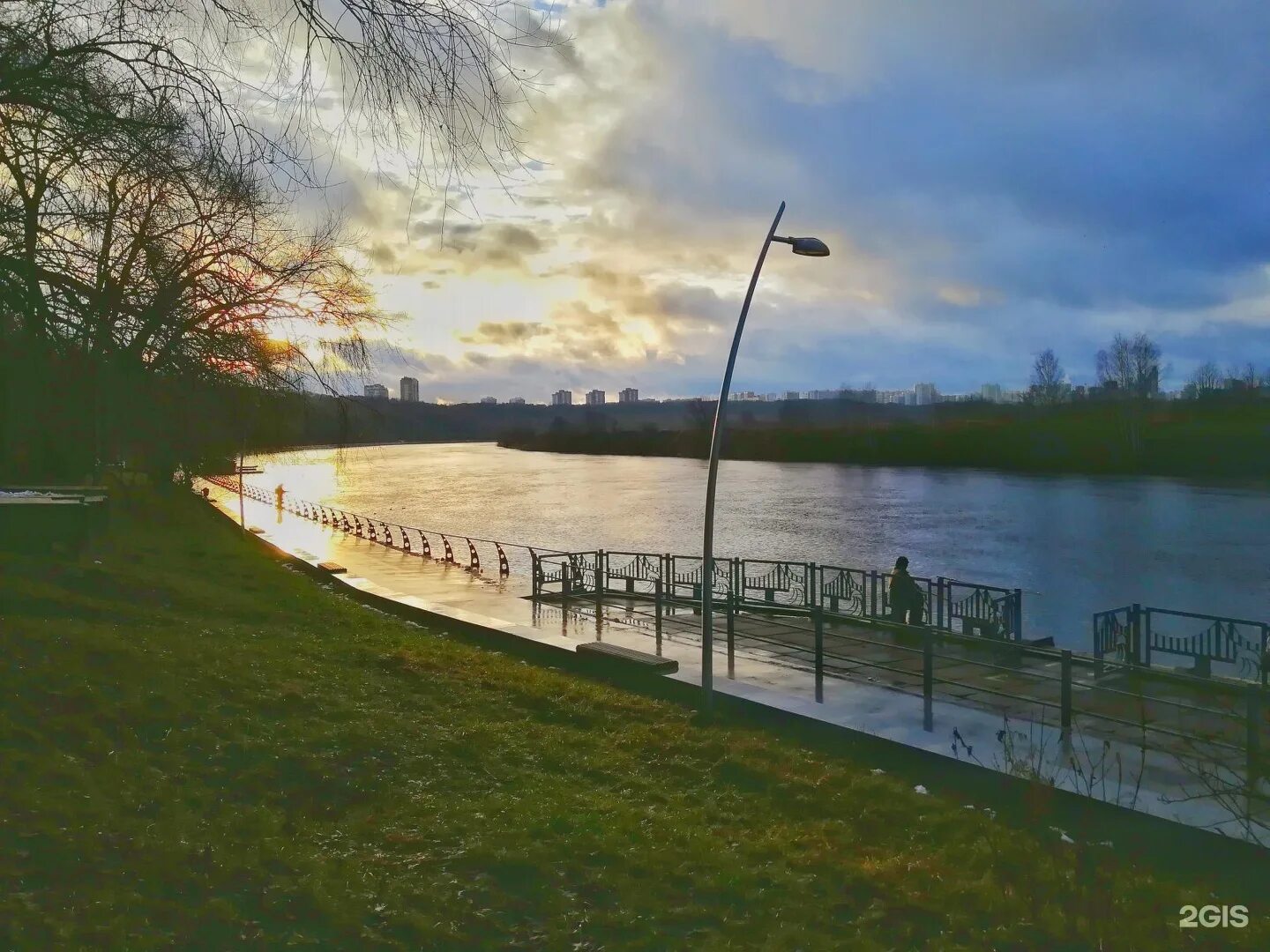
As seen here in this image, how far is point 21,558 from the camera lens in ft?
37.0

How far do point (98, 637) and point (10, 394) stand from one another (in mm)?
3372

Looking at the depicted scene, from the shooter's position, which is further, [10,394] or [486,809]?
[10,394]

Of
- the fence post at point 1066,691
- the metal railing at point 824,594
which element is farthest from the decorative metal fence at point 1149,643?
the fence post at point 1066,691

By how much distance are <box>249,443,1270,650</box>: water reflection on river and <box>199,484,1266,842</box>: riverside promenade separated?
5.29 metres

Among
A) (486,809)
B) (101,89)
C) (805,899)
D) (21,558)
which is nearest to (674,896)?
(805,899)

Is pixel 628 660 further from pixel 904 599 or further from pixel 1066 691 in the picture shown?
pixel 904 599

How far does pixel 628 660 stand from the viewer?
9.80 m

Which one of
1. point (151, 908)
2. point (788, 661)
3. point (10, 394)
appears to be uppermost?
point (10, 394)

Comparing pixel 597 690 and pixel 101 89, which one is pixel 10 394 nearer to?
pixel 101 89

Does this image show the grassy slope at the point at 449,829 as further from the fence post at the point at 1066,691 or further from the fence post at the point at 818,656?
the fence post at the point at 1066,691

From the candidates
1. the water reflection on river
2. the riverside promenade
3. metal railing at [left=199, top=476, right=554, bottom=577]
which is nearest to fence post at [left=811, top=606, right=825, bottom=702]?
the riverside promenade

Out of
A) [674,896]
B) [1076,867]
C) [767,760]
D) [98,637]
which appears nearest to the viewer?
[1076,867]

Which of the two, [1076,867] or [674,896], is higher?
[1076,867]

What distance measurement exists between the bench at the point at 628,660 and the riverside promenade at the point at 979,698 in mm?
232
